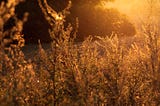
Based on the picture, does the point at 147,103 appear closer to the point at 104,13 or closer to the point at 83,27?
the point at 83,27

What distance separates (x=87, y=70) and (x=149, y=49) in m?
0.98

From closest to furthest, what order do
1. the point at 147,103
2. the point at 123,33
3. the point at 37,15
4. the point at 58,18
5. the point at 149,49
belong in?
1. the point at 58,18
2. the point at 147,103
3. the point at 149,49
4. the point at 37,15
5. the point at 123,33

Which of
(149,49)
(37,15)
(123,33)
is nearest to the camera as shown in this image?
(149,49)

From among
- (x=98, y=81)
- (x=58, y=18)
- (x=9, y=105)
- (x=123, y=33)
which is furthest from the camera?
(x=123, y=33)

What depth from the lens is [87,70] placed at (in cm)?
700

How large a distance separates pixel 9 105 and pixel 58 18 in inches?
42.7

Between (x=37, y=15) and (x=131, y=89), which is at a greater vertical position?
(x=37, y=15)

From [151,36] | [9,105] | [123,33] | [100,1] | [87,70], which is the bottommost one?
[9,105]

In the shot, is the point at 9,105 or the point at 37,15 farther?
the point at 37,15

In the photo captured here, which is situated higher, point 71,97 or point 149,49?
point 149,49

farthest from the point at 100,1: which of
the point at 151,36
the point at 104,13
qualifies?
the point at 151,36

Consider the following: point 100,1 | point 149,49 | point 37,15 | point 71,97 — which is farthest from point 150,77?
A: point 100,1

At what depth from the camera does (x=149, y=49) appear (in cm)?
743

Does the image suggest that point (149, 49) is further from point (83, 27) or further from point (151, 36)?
point (83, 27)
